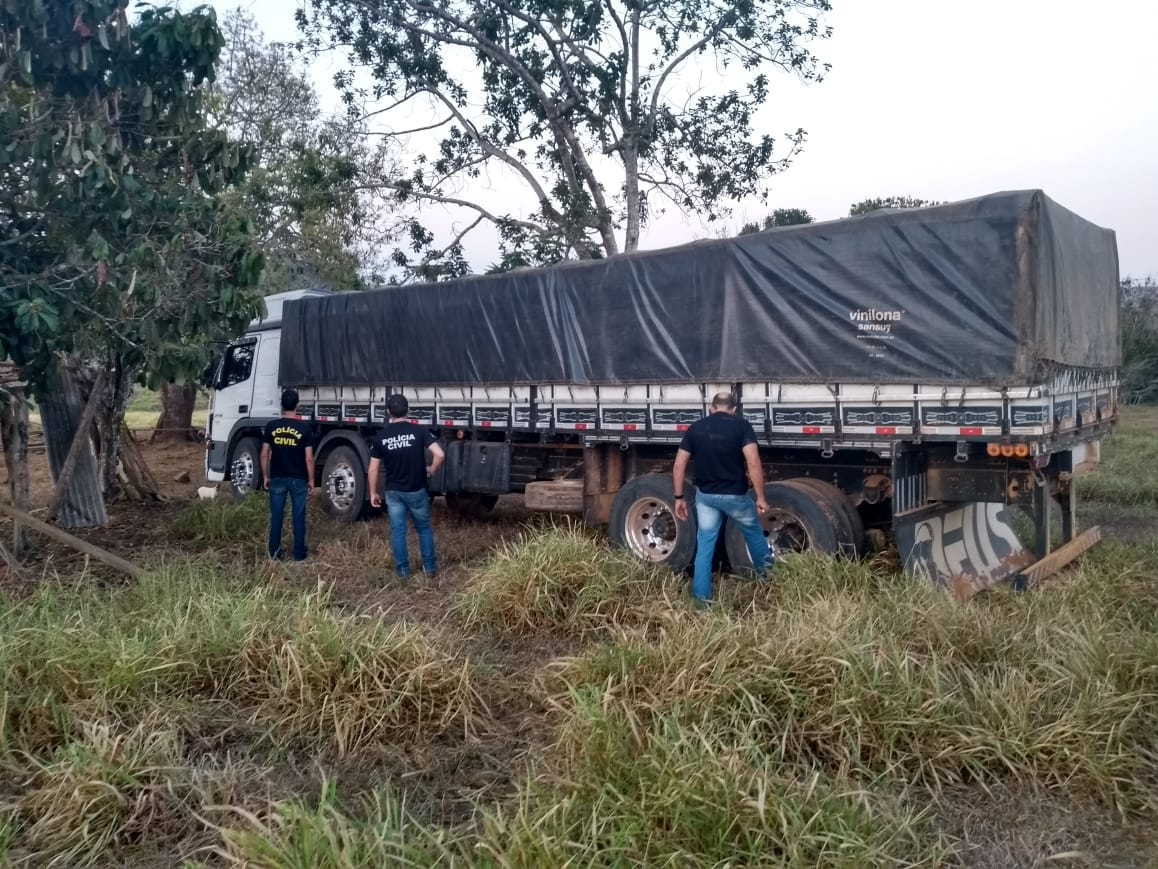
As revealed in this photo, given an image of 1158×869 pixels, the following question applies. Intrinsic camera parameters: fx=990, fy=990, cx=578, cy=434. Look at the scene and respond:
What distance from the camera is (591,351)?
9430mm

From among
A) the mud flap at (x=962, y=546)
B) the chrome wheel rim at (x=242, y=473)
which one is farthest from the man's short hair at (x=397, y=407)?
the chrome wheel rim at (x=242, y=473)

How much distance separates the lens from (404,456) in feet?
27.7

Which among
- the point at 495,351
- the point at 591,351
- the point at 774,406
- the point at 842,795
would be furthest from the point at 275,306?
the point at 842,795

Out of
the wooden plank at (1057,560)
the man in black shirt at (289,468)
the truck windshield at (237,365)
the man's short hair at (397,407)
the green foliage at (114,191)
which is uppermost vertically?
the green foliage at (114,191)

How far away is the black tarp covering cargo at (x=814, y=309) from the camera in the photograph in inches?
271

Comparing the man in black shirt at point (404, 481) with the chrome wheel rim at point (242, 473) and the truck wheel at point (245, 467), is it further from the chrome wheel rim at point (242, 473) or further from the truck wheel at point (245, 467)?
the chrome wheel rim at point (242, 473)

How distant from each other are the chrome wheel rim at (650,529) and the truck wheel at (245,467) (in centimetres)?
578

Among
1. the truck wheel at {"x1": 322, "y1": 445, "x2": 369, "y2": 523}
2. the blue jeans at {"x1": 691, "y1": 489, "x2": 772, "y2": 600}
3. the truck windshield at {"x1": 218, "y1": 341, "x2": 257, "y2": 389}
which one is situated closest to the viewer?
the blue jeans at {"x1": 691, "y1": 489, "x2": 772, "y2": 600}

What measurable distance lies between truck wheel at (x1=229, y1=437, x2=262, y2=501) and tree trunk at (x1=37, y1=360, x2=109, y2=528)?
1779mm

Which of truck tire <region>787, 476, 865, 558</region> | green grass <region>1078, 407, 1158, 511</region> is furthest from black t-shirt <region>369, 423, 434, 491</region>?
green grass <region>1078, 407, 1158, 511</region>

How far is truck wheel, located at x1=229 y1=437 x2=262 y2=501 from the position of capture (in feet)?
41.5

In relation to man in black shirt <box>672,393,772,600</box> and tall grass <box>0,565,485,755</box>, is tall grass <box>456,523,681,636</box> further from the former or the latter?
tall grass <box>0,565,485,755</box>

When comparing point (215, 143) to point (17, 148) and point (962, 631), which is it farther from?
point (962, 631)

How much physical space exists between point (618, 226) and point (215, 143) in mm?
9888
